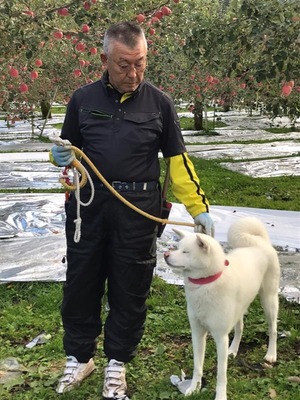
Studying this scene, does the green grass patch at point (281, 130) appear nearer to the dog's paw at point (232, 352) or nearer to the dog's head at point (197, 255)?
the dog's paw at point (232, 352)

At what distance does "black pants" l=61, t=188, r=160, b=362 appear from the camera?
2.59 m

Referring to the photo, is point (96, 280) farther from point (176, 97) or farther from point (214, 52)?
point (176, 97)

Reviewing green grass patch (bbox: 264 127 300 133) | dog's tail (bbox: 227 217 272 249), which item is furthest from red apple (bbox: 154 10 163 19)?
green grass patch (bbox: 264 127 300 133)

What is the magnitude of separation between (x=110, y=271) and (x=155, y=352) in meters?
0.79

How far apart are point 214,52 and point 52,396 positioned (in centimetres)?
340

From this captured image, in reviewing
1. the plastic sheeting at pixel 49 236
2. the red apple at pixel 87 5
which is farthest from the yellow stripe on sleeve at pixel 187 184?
the red apple at pixel 87 5

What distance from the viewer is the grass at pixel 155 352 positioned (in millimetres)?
2836

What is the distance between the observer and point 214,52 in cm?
493

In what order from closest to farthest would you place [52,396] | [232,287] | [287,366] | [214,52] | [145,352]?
1. [232,287]
2. [52,396]
3. [287,366]
4. [145,352]
5. [214,52]

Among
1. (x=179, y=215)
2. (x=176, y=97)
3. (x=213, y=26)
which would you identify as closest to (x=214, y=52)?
(x=213, y=26)

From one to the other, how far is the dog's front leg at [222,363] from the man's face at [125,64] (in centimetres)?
129

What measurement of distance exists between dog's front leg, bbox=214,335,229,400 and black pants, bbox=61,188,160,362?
0.43 metres

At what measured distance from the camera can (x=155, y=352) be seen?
324cm

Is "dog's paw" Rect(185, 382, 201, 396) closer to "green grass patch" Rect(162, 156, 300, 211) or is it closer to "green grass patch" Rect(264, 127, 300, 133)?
"green grass patch" Rect(162, 156, 300, 211)
